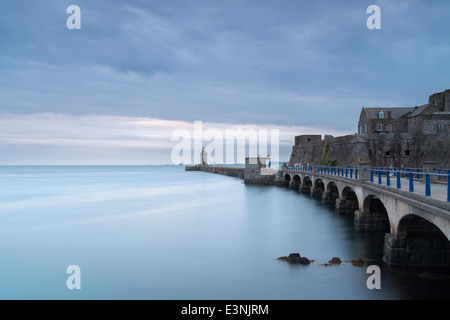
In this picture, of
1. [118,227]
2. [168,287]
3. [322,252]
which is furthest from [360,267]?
[118,227]

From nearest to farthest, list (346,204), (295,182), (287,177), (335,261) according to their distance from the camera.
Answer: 1. (335,261)
2. (346,204)
3. (295,182)
4. (287,177)

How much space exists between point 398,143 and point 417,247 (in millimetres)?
24457

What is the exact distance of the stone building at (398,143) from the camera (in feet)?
85.8

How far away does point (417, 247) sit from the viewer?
32.4 ft

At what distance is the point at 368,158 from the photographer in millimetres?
32156

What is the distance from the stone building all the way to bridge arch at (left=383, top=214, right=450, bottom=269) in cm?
1061

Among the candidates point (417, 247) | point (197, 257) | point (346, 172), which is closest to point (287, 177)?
point (346, 172)

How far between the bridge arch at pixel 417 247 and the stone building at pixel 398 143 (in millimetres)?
10610

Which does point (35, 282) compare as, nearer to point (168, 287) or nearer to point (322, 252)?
point (168, 287)

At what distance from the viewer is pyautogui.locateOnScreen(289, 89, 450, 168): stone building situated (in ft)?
85.8

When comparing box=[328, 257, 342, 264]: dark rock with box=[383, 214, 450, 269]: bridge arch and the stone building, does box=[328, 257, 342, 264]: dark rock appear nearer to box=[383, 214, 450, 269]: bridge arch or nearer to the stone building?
box=[383, 214, 450, 269]: bridge arch

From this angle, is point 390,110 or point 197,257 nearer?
point 197,257

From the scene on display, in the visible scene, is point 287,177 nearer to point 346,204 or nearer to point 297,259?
point 346,204
